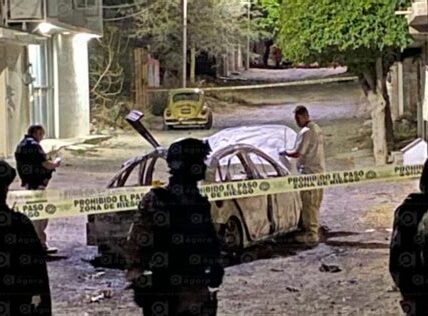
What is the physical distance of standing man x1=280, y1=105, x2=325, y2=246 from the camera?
26.2ft

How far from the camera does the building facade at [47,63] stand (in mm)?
12781

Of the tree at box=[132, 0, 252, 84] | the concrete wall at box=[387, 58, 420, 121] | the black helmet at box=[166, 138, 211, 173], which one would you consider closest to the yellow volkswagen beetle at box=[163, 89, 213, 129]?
the tree at box=[132, 0, 252, 84]

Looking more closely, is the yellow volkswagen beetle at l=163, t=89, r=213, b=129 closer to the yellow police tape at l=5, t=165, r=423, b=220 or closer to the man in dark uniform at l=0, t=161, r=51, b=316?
the yellow police tape at l=5, t=165, r=423, b=220

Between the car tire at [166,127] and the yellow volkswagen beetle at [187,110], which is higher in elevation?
the yellow volkswagen beetle at [187,110]

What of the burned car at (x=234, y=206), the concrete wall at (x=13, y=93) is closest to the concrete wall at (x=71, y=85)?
the concrete wall at (x=13, y=93)

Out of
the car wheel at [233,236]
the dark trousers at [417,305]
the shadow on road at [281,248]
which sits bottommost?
the shadow on road at [281,248]

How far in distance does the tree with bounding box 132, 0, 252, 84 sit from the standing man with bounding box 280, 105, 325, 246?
77.8 inches

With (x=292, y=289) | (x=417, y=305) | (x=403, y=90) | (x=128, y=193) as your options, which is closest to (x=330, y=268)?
(x=292, y=289)

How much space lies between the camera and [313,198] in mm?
8555

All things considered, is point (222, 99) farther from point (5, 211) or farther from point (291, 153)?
point (5, 211)

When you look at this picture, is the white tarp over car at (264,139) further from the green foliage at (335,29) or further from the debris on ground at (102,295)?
the debris on ground at (102,295)

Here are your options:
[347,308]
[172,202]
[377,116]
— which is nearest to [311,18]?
[377,116]

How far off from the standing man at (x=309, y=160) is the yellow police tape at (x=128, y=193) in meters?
0.94

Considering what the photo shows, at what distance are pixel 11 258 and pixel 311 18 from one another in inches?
314
